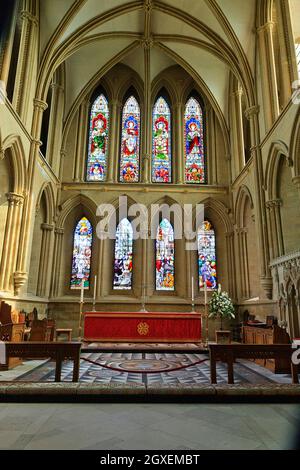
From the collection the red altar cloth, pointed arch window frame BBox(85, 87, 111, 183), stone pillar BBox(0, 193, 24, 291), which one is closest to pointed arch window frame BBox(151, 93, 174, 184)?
pointed arch window frame BBox(85, 87, 111, 183)

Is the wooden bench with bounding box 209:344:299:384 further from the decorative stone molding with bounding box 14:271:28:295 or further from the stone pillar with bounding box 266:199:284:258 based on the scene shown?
the decorative stone molding with bounding box 14:271:28:295

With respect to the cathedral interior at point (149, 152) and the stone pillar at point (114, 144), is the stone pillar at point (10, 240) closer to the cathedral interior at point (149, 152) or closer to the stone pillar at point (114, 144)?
the cathedral interior at point (149, 152)

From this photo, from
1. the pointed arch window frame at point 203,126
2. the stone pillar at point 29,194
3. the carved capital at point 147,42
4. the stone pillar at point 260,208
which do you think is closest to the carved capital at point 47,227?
the stone pillar at point 29,194

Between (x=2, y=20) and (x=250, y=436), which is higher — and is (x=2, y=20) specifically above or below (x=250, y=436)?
above

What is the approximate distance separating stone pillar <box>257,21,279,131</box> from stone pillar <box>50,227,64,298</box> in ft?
29.3

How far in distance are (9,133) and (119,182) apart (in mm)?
5909

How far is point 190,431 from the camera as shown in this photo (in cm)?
287

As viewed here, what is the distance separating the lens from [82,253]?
1392cm

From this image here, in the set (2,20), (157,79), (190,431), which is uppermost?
(157,79)

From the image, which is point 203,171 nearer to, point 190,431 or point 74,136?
point 74,136

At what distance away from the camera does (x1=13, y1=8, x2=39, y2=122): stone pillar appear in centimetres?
1008

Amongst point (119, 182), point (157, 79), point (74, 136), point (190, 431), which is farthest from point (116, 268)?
point (190, 431)

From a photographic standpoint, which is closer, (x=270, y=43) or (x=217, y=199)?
(x=270, y=43)
